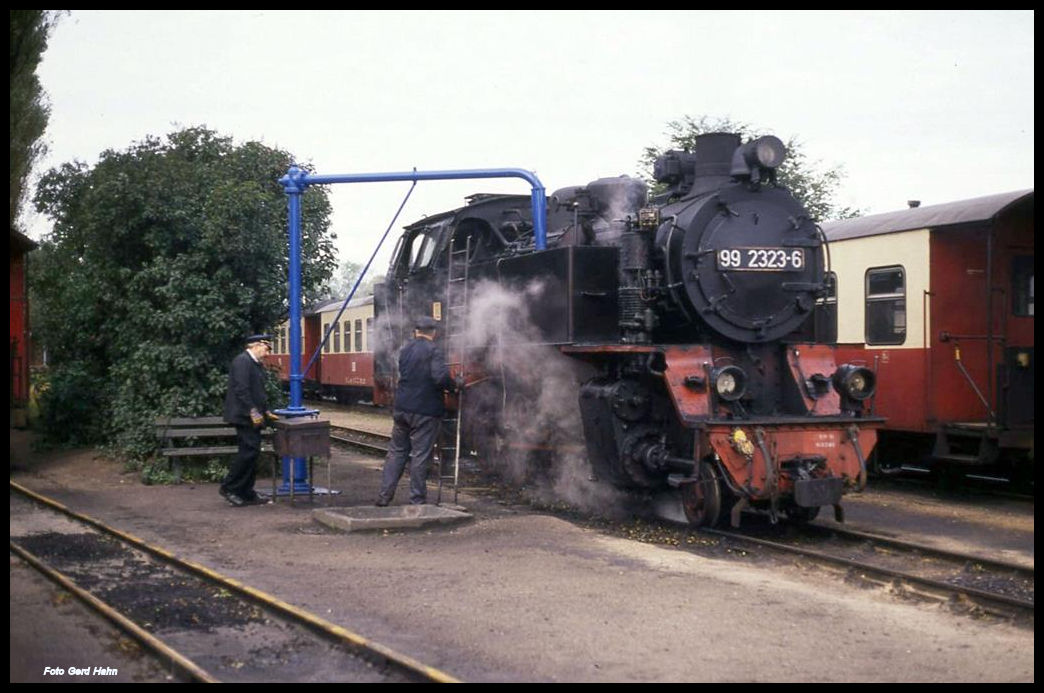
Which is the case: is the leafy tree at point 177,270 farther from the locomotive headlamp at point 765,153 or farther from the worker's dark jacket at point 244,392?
the locomotive headlamp at point 765,153

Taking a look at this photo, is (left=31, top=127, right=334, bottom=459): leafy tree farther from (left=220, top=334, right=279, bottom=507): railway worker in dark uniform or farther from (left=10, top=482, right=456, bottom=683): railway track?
(left=10, top=482, right=456, bottom=683): railway track

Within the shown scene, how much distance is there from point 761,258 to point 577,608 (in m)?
4.12

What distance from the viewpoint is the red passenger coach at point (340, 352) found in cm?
2475

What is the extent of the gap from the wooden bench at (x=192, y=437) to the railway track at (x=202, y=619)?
10.8 feet

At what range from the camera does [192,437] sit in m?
12.5

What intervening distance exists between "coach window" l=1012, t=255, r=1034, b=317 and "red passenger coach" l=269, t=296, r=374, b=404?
13.6m

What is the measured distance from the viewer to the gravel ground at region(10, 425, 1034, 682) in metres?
5.18

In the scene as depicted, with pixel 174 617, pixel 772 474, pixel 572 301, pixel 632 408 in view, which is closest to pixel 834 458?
pixel 772 474

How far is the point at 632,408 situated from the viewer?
936 cm

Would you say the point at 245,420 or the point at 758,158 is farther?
the point at 245,420
